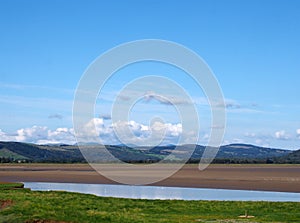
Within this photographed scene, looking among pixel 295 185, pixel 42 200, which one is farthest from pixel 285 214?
pixel 295 185

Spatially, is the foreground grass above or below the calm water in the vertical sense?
below

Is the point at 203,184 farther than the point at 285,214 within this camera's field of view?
Yes

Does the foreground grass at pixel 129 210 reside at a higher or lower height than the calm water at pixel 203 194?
lower

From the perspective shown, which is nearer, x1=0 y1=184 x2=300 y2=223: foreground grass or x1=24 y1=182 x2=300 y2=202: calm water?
x1=0 y1=184 x2=300 y2=223: foreground grass

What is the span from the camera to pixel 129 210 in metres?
43.8

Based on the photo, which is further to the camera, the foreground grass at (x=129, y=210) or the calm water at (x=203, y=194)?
the calm water at (x=203, y=194)

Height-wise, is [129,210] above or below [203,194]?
below

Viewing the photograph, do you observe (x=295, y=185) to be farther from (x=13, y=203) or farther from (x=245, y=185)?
(x=13, y=203)

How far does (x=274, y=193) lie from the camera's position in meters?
68.9

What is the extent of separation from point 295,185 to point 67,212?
49219mm

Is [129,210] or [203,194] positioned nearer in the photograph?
[129,210]

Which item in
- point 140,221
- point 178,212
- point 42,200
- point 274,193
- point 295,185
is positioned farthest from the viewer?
point 295,185

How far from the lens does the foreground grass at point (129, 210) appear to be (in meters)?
37.1

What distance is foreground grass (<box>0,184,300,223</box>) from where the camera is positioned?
1459 inches
